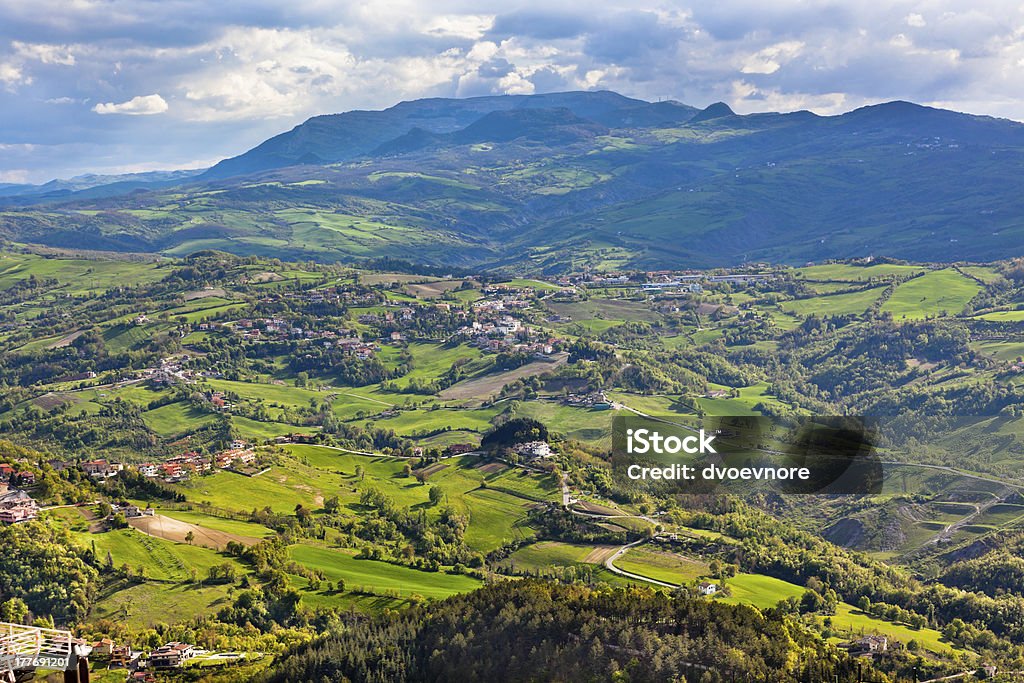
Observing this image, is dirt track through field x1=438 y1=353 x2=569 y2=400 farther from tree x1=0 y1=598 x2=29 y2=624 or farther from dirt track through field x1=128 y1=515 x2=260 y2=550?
tree x1=0 y1=598 x2=29 y2=624

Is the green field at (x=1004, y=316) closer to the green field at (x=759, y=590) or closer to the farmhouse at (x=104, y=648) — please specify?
the green field at (x=759, y=590)

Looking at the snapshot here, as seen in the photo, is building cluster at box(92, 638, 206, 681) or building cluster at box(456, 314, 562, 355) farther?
building cluster at box(456, 314, 562, 355)

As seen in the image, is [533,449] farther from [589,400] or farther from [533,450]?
[589,400]

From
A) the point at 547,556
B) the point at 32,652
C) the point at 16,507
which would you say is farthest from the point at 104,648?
the point at 32,652

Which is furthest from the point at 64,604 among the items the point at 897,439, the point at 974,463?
the point at 897,439

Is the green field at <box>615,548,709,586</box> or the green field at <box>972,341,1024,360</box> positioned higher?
the green field at <box>972,341,1024,360</box>
